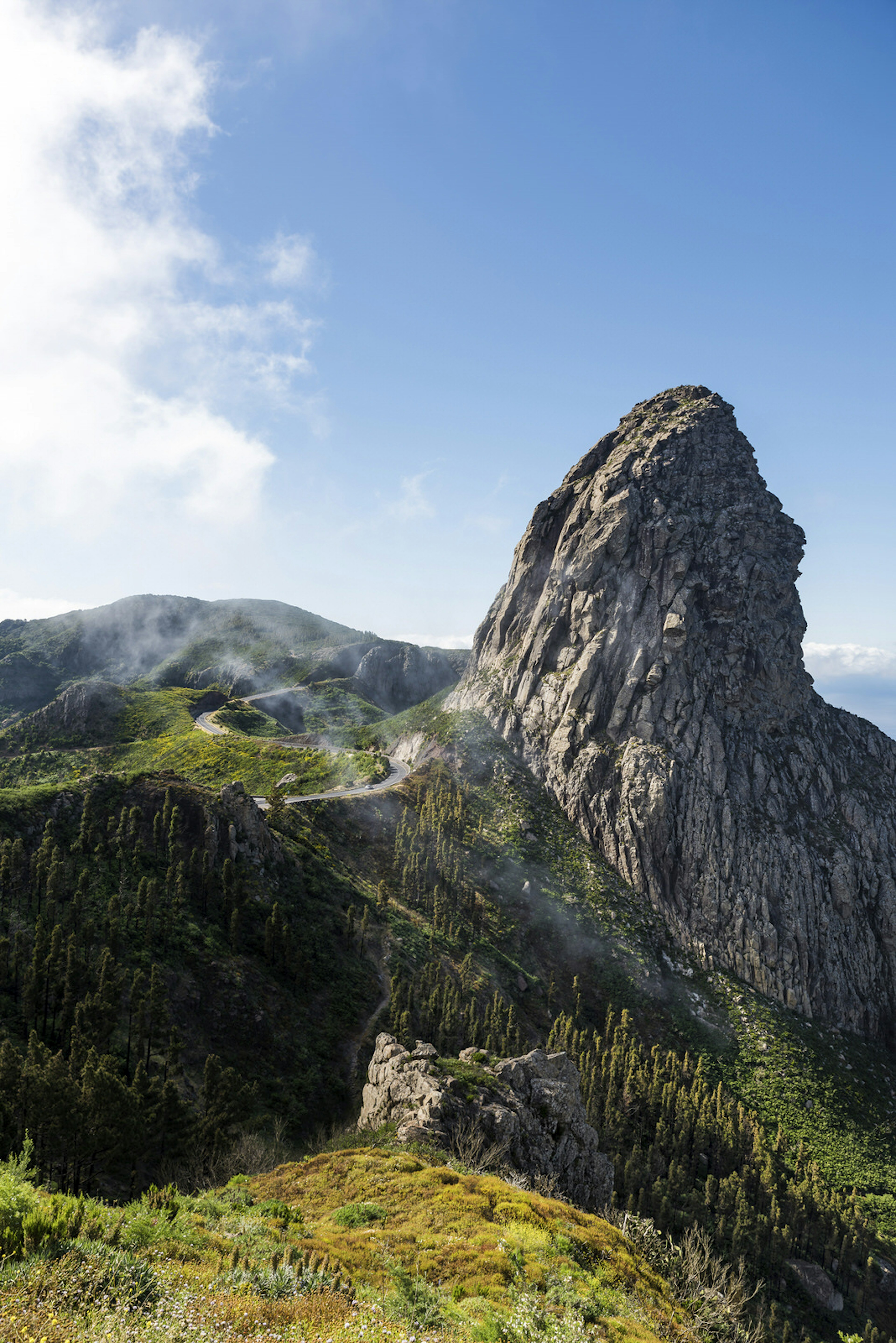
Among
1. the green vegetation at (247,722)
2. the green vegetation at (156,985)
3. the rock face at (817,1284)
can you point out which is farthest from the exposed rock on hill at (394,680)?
the rock face at (817,1284)

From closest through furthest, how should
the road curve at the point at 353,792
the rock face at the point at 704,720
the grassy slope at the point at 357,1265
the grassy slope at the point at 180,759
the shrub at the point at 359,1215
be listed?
the grassy slope at the point at 357,1265 < the shrub at the point at 359,1215 < the rock face at the point at 704,720 < the road curve at the point at 353,792 < the grassy slope at the point at 180,759

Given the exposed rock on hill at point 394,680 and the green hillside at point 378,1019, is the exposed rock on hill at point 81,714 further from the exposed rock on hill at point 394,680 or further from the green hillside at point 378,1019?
the exposed rock on hill at point 394,680

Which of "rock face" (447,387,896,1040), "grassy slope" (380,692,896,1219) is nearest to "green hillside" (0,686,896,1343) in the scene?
"grassy slope" (380,692,896,1219)

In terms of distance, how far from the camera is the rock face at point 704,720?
80062 millimetres

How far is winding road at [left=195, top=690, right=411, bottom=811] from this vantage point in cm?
8238

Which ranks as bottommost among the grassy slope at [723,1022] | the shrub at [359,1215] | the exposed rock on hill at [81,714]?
the grassy slope at [723,1022]

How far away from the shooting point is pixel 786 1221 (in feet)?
165

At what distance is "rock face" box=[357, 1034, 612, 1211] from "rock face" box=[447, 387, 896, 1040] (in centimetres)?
5078

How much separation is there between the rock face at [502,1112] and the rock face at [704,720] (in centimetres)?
5078

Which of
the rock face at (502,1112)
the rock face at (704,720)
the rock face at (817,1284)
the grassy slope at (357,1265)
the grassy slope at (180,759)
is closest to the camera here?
the grassy slope at (357,1265)

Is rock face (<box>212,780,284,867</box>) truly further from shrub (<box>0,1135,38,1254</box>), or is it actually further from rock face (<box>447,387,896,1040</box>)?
rock face (<box>447,387,896,1040</box>)

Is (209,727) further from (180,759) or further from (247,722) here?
(180,759)

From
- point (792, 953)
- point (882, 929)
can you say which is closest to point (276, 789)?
point (792, 953)

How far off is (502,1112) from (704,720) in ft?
233
